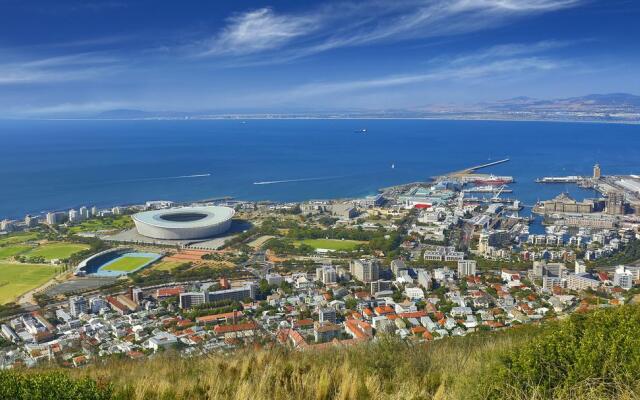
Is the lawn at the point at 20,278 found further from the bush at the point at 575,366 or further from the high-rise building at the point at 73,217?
the bush at the point at 575,366

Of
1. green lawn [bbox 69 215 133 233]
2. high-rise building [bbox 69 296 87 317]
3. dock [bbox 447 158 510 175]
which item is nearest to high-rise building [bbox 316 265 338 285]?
high-rise building [bbox 69 296 87 317]

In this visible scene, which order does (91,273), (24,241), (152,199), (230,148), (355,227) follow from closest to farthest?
1. (91,273)
2. (24,241)
3. (355,227)
4. (152,199)
5. (230,148)

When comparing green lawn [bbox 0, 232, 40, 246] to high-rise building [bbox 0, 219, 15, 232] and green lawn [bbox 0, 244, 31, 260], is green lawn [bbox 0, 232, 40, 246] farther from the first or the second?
high-rise building [bbox 0, 219, 15, 232]

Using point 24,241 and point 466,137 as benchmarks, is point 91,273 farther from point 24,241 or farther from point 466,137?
point 466,137

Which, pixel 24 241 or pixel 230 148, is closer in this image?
pixel 24 241

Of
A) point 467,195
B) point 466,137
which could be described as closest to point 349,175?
point 467,195
